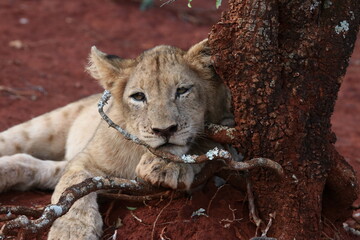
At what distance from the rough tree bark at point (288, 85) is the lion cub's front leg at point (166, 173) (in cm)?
38

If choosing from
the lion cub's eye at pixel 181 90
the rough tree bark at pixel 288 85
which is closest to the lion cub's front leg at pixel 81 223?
the lion cub's eye at pixel 181 90

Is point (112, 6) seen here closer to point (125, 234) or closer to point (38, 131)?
point (38, 131)

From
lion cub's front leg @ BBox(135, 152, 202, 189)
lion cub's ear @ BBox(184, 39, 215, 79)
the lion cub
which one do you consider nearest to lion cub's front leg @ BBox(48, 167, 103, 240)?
the lion cub

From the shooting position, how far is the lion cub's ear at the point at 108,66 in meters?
4.25

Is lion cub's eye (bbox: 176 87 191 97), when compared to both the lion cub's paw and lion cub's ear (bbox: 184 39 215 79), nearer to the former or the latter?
lion cub's ear (bbox: 184 39 215 79)

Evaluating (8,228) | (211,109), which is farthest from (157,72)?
(8,228)

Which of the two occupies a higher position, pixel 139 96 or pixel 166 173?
pixel 139 96

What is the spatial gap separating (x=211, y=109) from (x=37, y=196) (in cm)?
149

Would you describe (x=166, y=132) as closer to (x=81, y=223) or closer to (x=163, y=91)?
(x=163, y=91)

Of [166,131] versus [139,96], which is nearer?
[166,131]

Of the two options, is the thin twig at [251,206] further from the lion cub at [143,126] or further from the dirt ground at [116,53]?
the lion cub at [143,126]

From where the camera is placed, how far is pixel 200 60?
→ 4.04m

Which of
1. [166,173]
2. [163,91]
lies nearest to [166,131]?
[166,173]

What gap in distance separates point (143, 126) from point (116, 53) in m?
6.24
